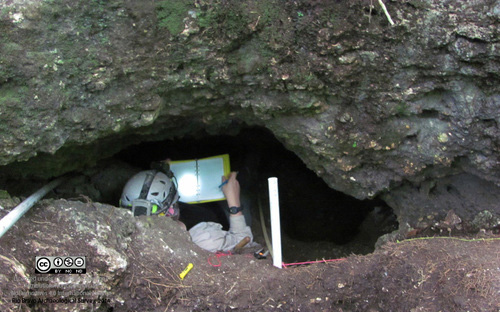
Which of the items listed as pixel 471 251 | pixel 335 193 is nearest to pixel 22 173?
pixel 471 251

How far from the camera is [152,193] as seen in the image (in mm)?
3666

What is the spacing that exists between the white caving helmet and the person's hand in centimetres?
61

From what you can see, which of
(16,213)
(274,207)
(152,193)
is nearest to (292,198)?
(152,193)

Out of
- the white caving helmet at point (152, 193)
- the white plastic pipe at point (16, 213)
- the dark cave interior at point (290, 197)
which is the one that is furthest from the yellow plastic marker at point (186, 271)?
the dark cave interior at point (290, 197)

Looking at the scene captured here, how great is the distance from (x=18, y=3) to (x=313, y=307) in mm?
2587

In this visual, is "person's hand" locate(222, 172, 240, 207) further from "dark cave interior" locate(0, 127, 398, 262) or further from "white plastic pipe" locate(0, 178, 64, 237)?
"white plastic pipe" locate(0, 178, 64, 237)

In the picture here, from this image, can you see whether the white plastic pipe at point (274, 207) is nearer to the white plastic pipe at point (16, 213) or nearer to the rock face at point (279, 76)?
the rock face at point (279, 76)

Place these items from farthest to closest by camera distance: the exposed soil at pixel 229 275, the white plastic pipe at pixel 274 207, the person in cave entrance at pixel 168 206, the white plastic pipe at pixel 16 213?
1. the person in cave entrance at pixel 168 206
2. the white plastic pipe at pixel 274 207
3. the exposed soil at pixel 229 275
4. the white plastic pipe at pixel 16 213

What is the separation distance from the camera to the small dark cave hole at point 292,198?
468 centimetres

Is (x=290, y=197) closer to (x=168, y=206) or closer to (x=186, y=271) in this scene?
(x=168, y=206)

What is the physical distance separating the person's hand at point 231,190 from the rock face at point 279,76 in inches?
49.0

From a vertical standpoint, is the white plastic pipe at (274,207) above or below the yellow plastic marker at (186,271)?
above

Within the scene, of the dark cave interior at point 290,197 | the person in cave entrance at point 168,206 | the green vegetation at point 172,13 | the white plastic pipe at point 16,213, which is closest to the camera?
the white plastic pipe at point 16,213

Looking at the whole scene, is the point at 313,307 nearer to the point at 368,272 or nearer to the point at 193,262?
the point at 368,272
